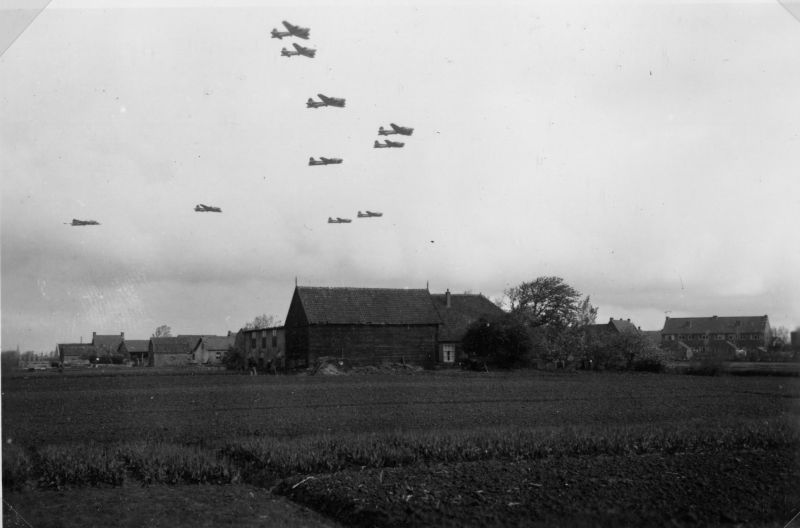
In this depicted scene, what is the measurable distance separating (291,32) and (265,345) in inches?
2033

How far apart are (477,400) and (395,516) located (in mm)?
18457

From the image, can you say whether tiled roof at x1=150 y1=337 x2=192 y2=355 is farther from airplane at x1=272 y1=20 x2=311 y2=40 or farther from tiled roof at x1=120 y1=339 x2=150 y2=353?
airplane at x1=272 y1=20 x2=311 y2=40

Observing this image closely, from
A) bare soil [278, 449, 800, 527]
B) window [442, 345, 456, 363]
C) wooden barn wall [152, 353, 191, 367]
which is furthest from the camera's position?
wooden barn wall [152, 353, 191, 367]

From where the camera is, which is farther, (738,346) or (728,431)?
(738,346)

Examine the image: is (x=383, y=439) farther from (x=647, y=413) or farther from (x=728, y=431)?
(x=647, y=413)

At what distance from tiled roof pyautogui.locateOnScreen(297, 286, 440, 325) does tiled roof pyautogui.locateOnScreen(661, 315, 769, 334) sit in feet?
66.6

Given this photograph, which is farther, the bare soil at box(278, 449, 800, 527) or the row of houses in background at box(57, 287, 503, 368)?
the row of houses in background at box(57, 287, 503, 368)

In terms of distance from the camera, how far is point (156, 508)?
9.42m

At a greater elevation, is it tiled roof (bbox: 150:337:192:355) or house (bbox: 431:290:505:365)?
house (bbox: 431:290:505:365)

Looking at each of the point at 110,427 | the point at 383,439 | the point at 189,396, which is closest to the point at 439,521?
the point at 383,439

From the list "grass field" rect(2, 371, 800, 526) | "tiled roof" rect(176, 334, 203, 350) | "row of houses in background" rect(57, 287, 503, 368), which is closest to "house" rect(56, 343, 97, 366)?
"row of houses in background" rect(57, 287, 503, 368)

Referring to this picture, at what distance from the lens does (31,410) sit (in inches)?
905

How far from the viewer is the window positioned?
62.2m

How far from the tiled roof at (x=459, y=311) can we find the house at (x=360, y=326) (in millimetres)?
6881
